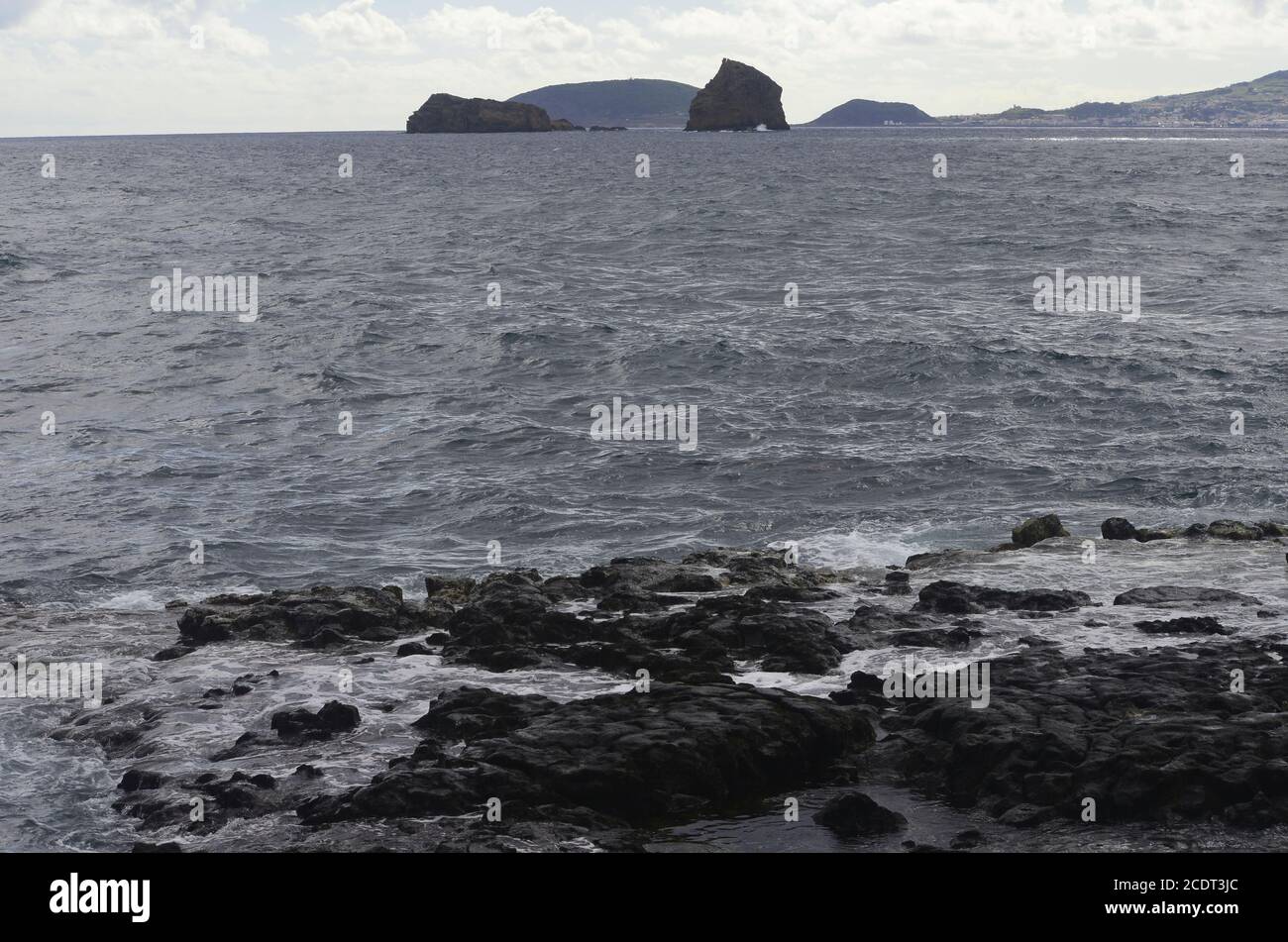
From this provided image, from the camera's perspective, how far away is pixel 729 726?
14.3 metres

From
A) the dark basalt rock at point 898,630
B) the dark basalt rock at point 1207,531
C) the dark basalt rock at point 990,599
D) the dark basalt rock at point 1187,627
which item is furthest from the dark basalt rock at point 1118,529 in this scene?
the dark basalt rock at point 898,630

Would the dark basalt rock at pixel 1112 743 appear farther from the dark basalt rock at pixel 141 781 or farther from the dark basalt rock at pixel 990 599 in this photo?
the dark basalt rock at pixel 141 781

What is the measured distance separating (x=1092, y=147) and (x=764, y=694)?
658 feet

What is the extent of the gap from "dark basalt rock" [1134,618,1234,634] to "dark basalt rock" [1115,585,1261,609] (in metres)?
1.27

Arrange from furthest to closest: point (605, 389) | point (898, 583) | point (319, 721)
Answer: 1. point (605, 389)
2. point (898, 583)
3. point (319, 721)

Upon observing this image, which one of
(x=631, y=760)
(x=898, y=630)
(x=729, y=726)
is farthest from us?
(x=898, y=630)

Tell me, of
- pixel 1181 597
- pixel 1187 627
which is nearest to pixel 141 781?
pixel 1187 627

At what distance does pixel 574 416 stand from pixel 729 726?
23.4 m

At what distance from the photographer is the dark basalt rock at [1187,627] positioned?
18422mm

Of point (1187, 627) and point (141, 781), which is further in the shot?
point (1187, 627)

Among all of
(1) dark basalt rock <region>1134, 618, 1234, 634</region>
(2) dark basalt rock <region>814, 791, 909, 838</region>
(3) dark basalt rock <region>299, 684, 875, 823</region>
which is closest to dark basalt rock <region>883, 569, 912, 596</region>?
(1) dark basalt rock <region>1134, 618, 1234, 634</region>

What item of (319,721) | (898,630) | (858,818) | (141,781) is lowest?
(141,781)

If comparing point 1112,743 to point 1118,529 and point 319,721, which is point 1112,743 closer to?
point 319,721

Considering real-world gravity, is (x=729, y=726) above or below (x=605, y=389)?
below
